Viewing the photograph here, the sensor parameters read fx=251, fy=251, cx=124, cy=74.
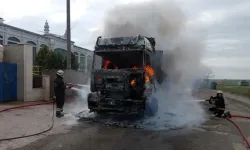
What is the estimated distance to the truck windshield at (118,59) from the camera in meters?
8.91

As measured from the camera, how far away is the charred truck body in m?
8.24

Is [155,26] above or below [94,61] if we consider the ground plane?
above

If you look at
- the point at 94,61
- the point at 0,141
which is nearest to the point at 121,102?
the point at 94,61

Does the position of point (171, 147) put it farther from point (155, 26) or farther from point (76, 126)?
point (155, 26)

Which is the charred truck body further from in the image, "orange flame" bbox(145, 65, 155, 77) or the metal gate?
the metal gate

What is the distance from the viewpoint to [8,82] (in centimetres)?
1212

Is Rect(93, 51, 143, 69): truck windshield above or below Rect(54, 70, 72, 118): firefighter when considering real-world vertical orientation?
above

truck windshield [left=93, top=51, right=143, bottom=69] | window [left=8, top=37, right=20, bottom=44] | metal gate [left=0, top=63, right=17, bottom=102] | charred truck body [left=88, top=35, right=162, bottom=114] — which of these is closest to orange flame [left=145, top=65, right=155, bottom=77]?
charred truck body [left=88, top=35, right=162, bottom=114]

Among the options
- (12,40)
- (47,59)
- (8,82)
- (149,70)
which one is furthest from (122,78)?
(12,40)

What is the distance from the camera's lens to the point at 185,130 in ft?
24.4

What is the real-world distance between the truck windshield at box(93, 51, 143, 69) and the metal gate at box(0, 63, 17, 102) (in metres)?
5.32

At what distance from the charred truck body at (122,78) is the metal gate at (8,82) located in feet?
17.4

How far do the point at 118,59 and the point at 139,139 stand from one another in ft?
12.6

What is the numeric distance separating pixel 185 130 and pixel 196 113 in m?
3.18
